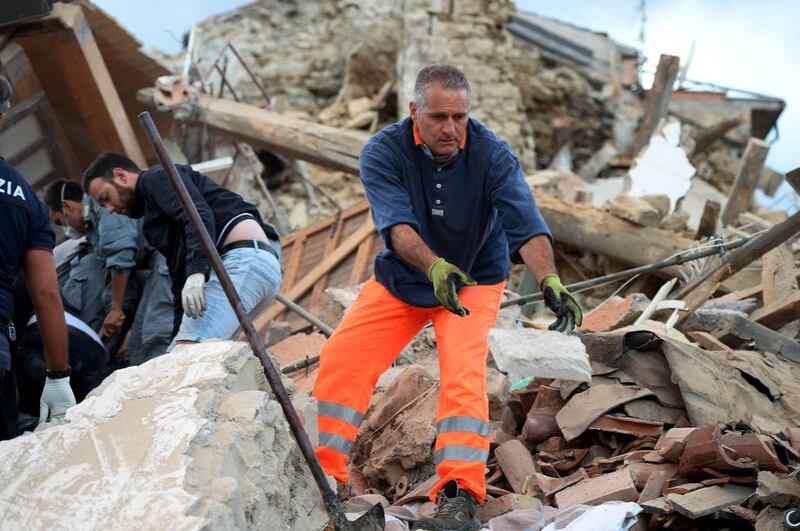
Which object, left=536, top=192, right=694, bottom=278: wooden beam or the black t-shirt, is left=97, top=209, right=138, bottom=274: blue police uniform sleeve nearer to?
the black t-shirt

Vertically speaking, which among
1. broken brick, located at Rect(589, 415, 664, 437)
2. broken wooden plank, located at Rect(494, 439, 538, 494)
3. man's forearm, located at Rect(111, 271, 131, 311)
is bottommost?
man's forearm, located at Rect(111, 271, 131, 311)

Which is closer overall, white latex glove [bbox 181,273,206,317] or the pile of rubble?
the pile of rubble

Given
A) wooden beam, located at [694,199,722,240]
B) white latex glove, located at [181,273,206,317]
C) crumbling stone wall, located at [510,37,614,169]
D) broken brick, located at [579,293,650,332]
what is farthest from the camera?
crumbling stone wall, located at [510,37,614,169]

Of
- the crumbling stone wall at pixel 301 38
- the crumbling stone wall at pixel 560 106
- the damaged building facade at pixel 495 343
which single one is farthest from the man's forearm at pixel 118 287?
the crumbling stone wall at pixel 560 106

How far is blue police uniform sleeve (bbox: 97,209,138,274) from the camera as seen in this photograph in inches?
222

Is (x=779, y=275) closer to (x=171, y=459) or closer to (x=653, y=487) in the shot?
(x=653, y=487)

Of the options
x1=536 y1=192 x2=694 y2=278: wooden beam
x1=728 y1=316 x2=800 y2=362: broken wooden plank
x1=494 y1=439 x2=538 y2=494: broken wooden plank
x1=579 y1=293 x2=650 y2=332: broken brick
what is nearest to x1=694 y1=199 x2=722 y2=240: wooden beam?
x1=536 y1=192 x2=694 y2=278: wooden beam

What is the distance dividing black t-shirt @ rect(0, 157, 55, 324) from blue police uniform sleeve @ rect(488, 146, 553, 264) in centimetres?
164

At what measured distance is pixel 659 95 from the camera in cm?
1087

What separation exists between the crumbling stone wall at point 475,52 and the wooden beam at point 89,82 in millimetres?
4576

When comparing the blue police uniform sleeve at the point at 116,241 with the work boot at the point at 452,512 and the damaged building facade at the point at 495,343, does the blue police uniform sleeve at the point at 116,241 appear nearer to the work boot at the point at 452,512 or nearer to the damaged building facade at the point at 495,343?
the damaged building facade at the point at 495,343

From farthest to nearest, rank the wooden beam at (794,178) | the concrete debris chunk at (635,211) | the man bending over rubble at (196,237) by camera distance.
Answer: the concrete debris chunk at (635,211) < the wooden beam at (794,178) < the man bending over rubble at (196,237)

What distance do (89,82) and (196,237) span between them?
5.32 metres

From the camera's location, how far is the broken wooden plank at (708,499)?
346cm
